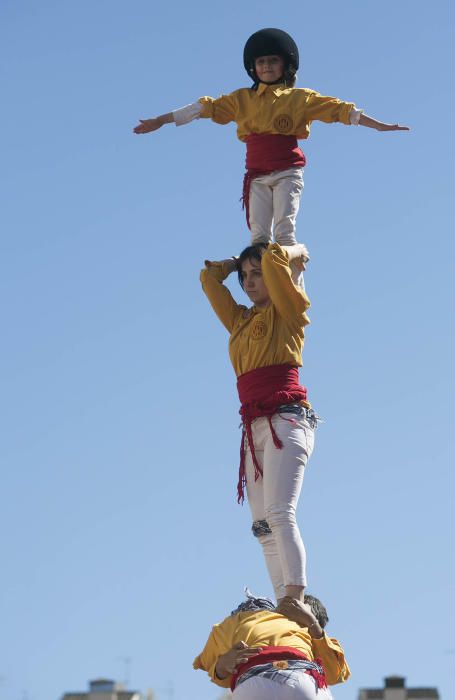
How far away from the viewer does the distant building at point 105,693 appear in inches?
1160

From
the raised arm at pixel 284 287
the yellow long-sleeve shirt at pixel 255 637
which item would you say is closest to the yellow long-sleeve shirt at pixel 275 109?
Result: the raised arm at pixel 284 287

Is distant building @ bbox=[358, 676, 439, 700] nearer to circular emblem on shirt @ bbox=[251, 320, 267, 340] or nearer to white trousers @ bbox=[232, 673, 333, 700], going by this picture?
circular emblem on shirt @ bbox=[251, 320, 267, 340]

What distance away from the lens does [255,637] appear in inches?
479

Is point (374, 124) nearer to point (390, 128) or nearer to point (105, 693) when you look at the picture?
point (390, 128)

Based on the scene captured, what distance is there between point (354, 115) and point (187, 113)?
1.16 metres

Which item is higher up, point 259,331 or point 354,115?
point 354,115

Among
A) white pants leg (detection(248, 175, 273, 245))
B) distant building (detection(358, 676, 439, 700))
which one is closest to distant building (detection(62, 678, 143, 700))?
distant building (detection(358, 676, 439, 700))

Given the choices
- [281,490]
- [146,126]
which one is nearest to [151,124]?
[146,126]

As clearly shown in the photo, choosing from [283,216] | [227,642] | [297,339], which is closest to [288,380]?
[297,339]

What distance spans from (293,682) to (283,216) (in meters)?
3.80

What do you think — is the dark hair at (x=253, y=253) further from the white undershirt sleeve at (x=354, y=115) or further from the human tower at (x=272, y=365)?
the white undershirt sleeve at (x=354, y=115)

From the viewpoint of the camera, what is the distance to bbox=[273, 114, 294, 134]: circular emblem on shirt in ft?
47.4

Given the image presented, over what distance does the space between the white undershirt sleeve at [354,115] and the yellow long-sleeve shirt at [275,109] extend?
0.05ft

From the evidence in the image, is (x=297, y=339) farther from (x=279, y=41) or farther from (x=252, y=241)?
(x=279, y=41)
